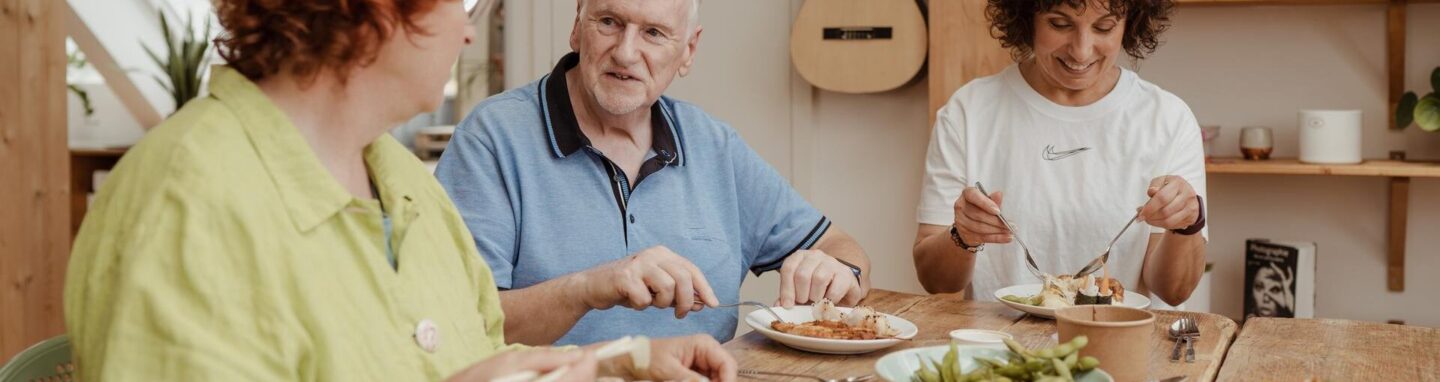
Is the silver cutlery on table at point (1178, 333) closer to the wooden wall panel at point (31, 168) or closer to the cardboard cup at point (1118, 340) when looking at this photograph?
the cardboard cup at point (1118, 340)

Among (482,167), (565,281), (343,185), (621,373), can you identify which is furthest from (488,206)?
(343,185)

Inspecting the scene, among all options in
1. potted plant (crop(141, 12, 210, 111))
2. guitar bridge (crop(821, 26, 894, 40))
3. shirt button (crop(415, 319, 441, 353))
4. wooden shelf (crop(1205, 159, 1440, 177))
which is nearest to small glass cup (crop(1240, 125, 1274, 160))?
wooden shelf (crop(1205, 159, 1440, 177))

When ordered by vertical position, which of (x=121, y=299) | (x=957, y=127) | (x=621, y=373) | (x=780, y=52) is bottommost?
(x=621, y=373)

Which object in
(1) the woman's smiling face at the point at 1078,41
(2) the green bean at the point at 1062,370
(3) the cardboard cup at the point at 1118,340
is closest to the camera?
(2) the green bean at the point at 1062,370

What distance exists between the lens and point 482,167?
2.03 m

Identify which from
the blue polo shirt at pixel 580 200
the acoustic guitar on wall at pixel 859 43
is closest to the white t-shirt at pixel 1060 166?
the blue polo shirt at pixel 580 200

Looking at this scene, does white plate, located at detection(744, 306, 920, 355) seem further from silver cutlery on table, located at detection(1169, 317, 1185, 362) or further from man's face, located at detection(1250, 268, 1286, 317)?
man's face, located at detection(1250, 268, 1286, 317)

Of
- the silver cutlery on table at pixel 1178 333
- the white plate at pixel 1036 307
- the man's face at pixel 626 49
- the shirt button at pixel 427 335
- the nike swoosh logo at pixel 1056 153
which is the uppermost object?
the man's face at pixel 626 49

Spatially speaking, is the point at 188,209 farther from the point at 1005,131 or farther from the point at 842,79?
the point at 842,79

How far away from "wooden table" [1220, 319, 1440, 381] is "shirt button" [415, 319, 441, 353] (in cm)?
102

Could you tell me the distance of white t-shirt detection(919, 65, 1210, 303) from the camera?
8.32ft

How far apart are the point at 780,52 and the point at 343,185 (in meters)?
3.10

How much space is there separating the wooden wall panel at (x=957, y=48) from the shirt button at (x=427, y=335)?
8.64 ft

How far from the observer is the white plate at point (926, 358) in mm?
1402
